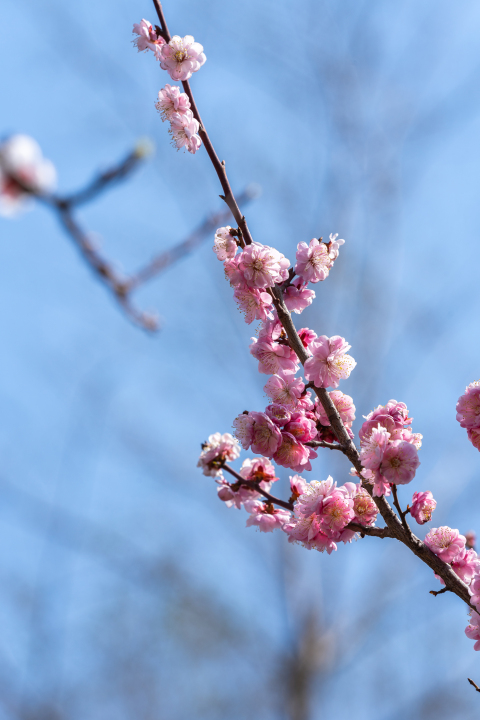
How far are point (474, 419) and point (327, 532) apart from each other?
636 millimetres

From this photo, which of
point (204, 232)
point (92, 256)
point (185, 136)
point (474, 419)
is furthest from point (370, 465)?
point (185, 136)

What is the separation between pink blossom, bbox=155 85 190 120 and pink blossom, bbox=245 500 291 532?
1457 mm

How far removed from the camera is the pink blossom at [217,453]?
1.94 meters

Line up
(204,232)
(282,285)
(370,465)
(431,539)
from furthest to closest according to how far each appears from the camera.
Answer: (282,285) < (431,539) < (370,465) < (204,232)

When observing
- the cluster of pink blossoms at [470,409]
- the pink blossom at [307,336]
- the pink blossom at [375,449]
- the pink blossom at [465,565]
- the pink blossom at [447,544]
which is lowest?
the pink blossom at [465,565]

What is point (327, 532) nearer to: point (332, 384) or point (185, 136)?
point (332, 384)

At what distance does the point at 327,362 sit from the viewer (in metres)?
1.79

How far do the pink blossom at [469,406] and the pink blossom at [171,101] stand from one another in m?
1.40

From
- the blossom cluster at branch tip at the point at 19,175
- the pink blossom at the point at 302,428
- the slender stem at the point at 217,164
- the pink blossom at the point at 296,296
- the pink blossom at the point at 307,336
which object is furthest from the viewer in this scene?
the pink blossom at the point at 307,336

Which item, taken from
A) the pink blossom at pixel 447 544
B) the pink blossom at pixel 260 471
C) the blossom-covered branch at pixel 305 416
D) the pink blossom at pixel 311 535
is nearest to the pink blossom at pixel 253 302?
the blossom-covered branch at pixel 305 416

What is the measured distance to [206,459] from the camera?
196 centimetres

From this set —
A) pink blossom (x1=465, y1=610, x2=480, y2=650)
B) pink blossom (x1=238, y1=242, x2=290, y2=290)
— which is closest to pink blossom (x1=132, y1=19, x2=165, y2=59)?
pink blossom (x1=238, y1=242, x2=290, y2=290)

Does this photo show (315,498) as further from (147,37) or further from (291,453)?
(147,37)

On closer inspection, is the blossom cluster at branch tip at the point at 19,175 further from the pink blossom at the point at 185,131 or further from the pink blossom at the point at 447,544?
the pink blossom at the point at 447,544
